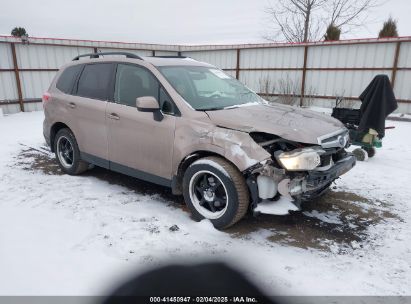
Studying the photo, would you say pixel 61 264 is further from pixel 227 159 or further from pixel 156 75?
pixel 156 75

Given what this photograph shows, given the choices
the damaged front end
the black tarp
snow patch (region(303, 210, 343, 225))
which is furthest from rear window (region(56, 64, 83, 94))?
the black tarp

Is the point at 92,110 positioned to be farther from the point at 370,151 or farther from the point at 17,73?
the point at 17,73

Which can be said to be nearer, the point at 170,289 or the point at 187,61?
the point at 170,289

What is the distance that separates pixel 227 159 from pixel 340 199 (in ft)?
7.01

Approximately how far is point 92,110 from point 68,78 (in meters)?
1.05

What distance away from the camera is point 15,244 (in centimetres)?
327

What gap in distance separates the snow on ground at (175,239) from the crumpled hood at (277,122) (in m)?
1.13

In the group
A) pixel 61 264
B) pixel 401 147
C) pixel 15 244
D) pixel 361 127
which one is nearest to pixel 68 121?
pixel 15 244

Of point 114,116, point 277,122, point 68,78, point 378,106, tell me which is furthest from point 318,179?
point 68,78

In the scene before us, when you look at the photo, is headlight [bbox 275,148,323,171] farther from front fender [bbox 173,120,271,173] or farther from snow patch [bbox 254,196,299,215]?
snow patch [bbox 254,196,299,215]

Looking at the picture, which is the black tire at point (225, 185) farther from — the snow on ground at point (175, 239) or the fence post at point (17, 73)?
the fence post at point (17, 73)

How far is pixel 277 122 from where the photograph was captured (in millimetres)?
3580

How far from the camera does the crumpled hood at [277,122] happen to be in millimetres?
3375

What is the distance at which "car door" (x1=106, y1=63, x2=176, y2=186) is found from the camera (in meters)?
3.91
